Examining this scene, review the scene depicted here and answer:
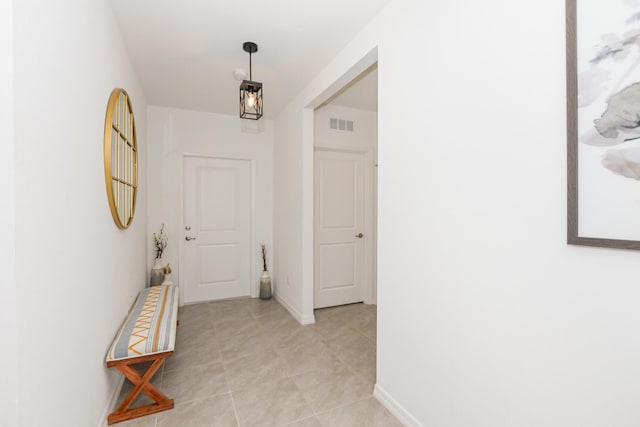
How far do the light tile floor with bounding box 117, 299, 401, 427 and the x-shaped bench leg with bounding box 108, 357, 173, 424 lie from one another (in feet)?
0.14

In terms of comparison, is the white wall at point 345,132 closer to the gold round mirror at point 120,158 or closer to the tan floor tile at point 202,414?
the gold round mirror at point 120,158

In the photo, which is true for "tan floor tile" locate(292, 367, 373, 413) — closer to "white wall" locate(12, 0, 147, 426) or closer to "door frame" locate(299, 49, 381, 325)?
"door frame" locate(299, 49, 381, 325)

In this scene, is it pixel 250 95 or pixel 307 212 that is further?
pixel 307 212

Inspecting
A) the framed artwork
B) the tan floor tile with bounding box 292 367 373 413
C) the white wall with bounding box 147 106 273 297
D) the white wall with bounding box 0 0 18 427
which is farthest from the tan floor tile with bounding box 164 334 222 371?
the framed artwork

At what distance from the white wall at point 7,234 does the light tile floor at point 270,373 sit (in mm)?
1183

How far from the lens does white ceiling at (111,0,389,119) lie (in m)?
2.01

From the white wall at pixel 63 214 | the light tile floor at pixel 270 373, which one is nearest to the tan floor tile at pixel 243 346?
the light tile floor at pixel 270 373

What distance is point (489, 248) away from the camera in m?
1.34

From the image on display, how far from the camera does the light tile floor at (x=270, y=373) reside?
1.91 metres

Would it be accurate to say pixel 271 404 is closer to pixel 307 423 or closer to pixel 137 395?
pixel 307 423

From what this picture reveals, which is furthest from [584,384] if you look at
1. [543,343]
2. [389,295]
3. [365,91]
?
[365,91]

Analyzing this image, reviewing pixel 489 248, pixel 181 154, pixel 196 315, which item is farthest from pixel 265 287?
pixel 489 248

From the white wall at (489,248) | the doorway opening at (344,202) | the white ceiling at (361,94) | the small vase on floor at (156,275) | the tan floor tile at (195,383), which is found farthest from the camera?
the doorway opening at (344,202)

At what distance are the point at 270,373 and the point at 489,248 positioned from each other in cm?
186
